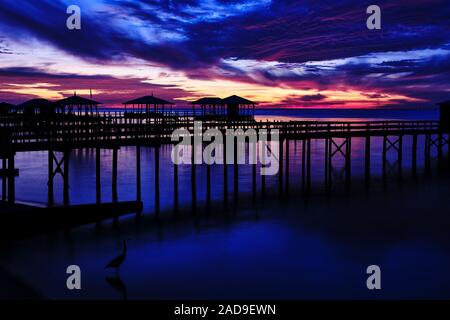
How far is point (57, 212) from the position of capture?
16922 mm

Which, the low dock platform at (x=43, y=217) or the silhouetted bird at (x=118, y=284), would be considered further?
the low dock platform at (x=43, y=217)

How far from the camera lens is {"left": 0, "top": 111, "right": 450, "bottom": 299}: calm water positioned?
14344mm

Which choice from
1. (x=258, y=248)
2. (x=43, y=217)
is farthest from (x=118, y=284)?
(x=258, y=248)

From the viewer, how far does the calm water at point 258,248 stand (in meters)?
14.3

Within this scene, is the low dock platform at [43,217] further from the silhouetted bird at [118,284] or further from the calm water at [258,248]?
the silhouetted bird at [118,284]

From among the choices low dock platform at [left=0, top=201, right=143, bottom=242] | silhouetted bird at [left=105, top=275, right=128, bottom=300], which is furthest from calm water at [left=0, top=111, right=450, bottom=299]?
low dock platform at [left=0, top=201, right=143, bottom=242]

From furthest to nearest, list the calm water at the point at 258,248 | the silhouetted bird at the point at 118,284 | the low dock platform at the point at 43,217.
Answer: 1. the low dock platform at the point at 43,217
2. the calm water at the point at 258,248
3. the silhouetted bird at the point at 118,284

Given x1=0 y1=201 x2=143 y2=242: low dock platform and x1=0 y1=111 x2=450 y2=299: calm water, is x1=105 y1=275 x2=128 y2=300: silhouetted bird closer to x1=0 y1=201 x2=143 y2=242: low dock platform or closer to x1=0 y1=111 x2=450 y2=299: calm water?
x1=0 y1=111 x2=450 y2=299: calm water

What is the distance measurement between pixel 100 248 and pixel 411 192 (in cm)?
2049

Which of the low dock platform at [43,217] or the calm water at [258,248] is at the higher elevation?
the low dock platform at [43,217]

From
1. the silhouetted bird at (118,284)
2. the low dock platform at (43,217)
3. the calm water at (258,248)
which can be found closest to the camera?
the silhouetted bird at (118,284)

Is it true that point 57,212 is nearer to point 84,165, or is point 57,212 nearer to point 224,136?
point 224,136

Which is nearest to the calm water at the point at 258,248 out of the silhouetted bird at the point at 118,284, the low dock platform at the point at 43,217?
the silhouetted bird at the point at 118,284

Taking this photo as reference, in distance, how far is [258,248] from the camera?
61.4 feet
